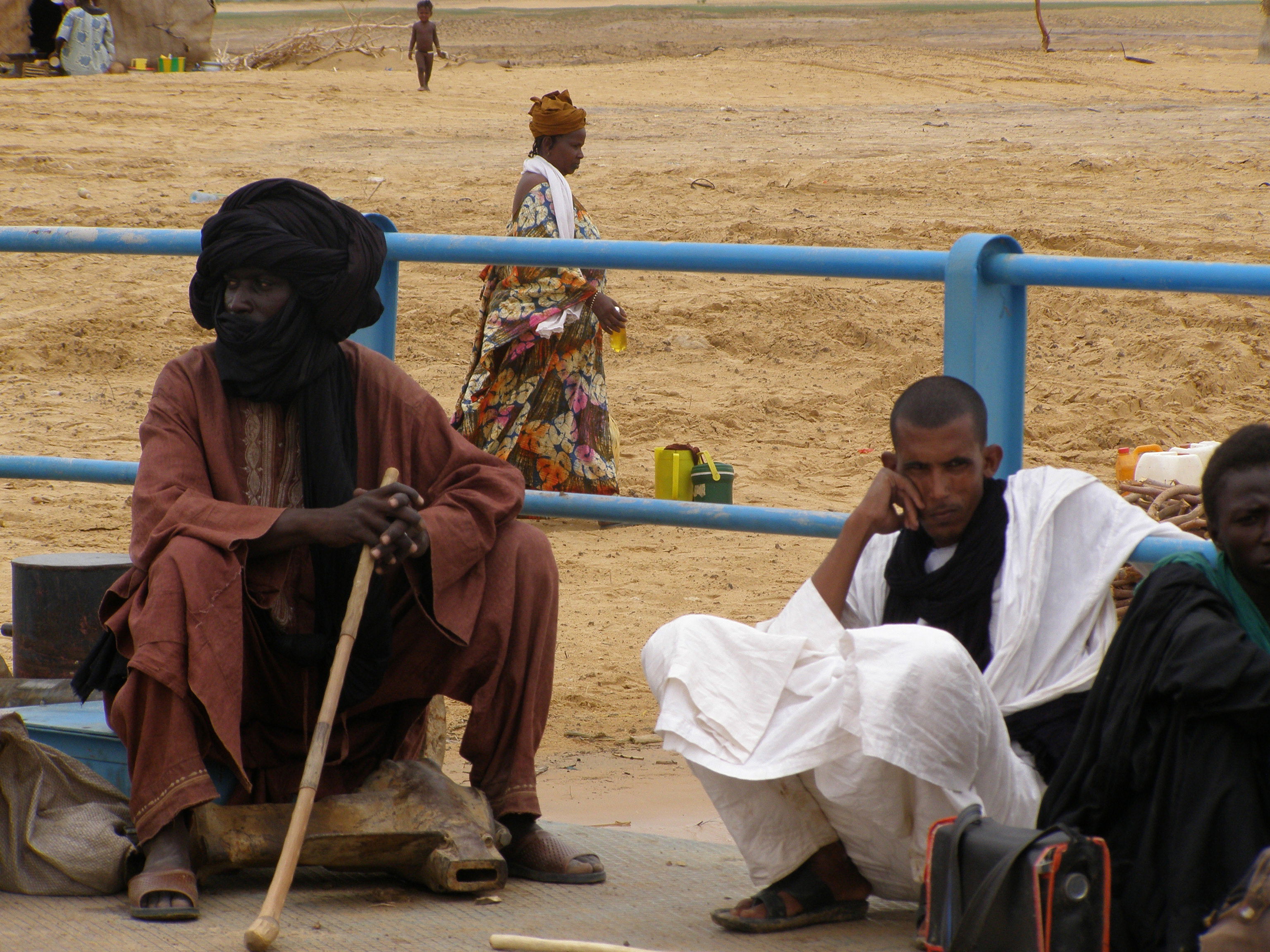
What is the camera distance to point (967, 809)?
2379 millimetres

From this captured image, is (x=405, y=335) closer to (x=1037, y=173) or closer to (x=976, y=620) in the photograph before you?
(x=1037, y=173)

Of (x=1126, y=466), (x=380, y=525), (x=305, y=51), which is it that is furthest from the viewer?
(x=305, y=51)

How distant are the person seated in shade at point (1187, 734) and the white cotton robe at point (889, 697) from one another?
0.17 metres

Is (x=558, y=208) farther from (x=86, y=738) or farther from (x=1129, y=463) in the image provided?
(x=86, y=738)

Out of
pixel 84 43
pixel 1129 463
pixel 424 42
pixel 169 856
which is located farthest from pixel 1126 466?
pixel 84 43

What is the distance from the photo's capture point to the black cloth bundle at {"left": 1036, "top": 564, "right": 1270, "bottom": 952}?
2250 millimetres

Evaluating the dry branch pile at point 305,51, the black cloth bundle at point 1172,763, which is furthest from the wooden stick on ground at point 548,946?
the dry branch pile at point 305,51

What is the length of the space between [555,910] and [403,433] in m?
0.98

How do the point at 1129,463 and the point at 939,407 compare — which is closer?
the point at 939,407

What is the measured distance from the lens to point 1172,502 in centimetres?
387

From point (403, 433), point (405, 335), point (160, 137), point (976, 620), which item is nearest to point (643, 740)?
point (403, 433)

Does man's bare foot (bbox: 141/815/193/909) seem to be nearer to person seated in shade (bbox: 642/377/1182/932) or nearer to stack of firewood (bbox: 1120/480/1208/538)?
person seated in shade (bbox: 642/377/1182/932)

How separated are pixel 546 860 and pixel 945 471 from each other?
1.07 meters

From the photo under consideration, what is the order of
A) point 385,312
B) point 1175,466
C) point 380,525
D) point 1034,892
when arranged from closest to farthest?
point 1034,892 → point 380,525 → point 385,312 → point 1175,466
